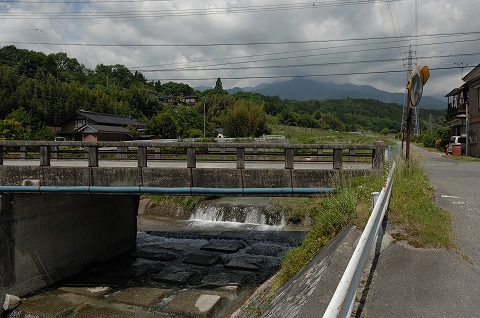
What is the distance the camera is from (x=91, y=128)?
49125mm

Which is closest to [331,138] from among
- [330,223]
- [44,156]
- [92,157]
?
[92,157]

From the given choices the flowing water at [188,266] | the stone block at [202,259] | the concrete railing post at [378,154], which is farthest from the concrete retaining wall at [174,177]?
the stone block at [202,259]

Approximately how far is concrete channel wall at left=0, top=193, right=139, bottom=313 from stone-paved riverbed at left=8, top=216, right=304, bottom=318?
0.50 meters

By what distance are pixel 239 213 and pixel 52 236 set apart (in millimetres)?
10760

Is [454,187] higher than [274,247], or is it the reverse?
[454,187]

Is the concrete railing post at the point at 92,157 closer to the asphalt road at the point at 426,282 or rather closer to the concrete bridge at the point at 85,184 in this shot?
the concrete bridge at the point at 85,184

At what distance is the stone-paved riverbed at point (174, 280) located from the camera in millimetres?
10812

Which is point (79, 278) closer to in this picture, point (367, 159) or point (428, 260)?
point (367, 159)

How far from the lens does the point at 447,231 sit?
644 centimetres

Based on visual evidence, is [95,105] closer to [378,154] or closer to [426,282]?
[378,154]

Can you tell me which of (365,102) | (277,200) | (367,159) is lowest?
(277,200)

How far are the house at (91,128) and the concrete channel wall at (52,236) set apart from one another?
121 ft

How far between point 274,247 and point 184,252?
3.93m

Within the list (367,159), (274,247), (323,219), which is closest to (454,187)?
(367,159)
